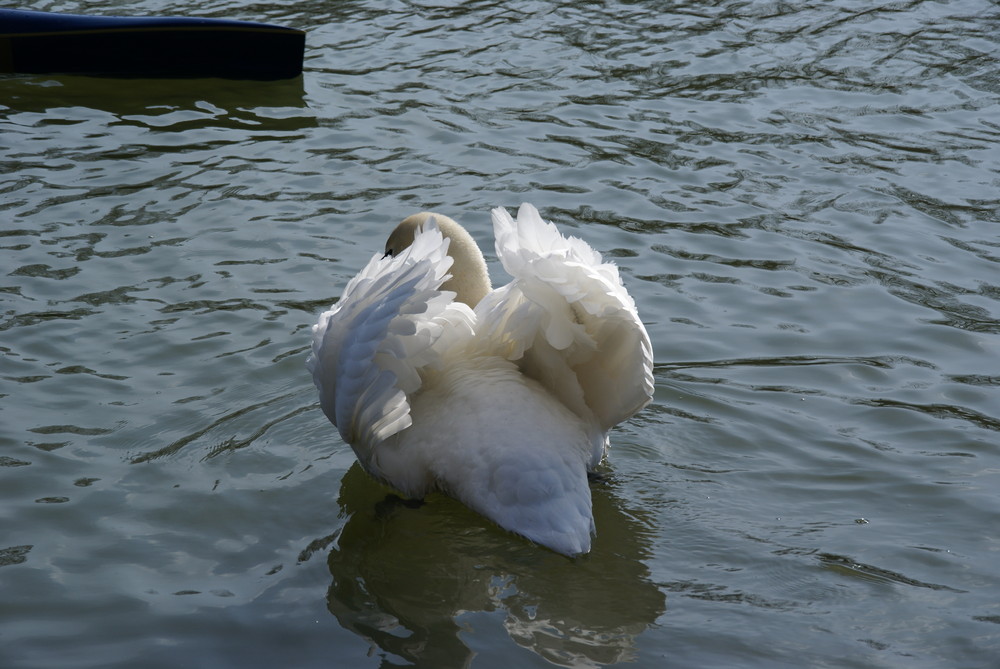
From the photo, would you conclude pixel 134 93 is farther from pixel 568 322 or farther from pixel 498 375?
pixel 568 322

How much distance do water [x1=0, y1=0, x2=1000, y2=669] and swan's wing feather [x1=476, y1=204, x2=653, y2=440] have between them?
0.53 meters

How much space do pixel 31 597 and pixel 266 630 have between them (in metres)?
0.92

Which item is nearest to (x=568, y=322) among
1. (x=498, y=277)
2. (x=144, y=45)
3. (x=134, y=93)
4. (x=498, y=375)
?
(x=498, y=375)

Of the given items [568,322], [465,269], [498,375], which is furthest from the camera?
[465,269]

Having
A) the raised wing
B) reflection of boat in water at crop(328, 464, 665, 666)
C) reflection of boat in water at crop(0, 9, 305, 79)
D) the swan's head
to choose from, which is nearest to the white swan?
the raised wing

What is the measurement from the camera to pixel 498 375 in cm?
446

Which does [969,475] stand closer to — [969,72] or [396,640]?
[396,640]

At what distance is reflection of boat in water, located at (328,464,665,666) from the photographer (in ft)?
12.4

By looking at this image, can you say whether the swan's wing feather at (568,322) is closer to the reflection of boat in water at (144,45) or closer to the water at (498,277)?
the water at (498,277)

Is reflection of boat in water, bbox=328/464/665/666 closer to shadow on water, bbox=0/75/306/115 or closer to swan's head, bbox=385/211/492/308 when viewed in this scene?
swan's head, bbox=385/211/492/308

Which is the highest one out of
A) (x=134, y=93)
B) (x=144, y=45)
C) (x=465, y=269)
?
(x=144, y=45)

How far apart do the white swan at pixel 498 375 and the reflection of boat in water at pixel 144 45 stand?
672 centimetres

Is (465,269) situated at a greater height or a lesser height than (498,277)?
greater

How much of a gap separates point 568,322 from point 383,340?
71 cm
